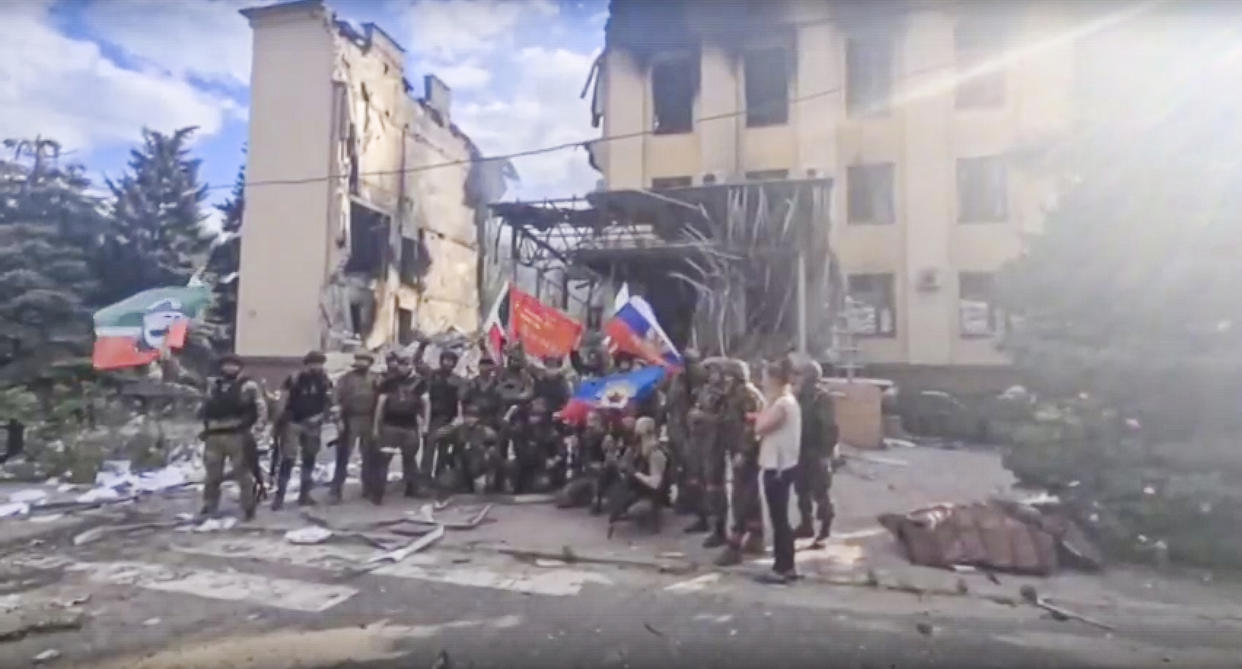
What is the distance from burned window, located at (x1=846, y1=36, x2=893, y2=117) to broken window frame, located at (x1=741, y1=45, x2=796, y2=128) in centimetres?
134

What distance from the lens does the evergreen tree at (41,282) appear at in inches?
528

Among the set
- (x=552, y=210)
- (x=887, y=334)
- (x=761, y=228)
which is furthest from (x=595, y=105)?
(x=887, y=334)

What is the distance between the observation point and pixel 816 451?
287 inches

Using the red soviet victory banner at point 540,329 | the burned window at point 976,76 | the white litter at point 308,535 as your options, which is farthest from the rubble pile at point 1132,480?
the burned window at point 976,76

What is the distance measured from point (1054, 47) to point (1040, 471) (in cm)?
470

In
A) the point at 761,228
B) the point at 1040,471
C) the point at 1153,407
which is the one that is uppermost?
the point at 761,228

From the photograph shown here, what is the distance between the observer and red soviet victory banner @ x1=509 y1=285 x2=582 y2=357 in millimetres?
10334

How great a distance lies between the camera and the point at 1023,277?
7.65 metres

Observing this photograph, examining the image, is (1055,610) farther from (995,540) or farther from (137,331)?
(137,331)

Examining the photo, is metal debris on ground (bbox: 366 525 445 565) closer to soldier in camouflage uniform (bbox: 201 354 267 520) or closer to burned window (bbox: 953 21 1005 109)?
soldier in camouflage uniform (bbox: 201 354 267 520)

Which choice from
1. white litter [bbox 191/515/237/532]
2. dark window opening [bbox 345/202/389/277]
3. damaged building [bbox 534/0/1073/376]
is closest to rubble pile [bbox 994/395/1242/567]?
white litter [bbox 191/515/237/532]

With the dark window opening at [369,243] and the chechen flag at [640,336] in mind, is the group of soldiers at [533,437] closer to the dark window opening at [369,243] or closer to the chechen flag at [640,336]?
the chechen flag at [640,336]

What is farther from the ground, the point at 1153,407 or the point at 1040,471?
the point at 1153,407

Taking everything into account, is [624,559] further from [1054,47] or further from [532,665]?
[1054,47]
